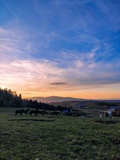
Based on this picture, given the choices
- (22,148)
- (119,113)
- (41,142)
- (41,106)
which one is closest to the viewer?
(22,148)

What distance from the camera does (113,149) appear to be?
45.3 feet

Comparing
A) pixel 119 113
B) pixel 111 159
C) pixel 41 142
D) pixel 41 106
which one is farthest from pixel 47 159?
pixel 41 106

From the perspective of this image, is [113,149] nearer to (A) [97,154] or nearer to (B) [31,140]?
(A) [97,154]

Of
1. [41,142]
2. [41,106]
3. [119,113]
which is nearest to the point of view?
[41,142]

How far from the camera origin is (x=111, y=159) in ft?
37.7

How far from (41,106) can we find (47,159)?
328 ft

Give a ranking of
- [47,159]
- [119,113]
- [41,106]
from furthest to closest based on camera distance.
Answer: [41,106]
[119,113]
[47,159]

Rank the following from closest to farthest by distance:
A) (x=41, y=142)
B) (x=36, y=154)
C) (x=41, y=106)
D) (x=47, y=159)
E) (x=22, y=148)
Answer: (x=47, y=159) < (x=36, y=154) < (x=22, y=148) < (x=41, y=142) < (x=41, y=106)

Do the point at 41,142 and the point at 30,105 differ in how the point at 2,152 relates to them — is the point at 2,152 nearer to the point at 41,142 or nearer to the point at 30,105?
the point at 41,142

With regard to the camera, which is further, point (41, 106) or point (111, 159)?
point (41, 106)

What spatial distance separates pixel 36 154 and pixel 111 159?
3601 mm

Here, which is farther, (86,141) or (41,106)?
(41,106)

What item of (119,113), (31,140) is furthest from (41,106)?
(31,140)

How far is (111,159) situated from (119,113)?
42422mm
